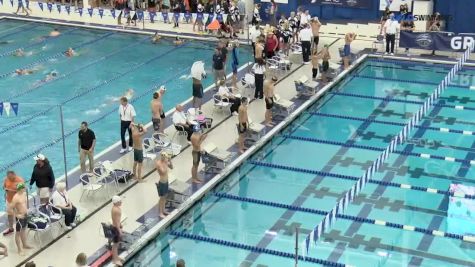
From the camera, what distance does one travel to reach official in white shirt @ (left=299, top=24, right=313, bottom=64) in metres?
20.7

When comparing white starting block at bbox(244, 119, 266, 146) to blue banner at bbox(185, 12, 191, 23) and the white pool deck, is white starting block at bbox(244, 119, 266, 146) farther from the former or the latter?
blue banner at bbox(185, 12, 191, 23)

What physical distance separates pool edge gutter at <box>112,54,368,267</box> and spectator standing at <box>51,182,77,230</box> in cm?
111

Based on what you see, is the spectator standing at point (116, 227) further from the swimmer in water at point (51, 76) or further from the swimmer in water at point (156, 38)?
the swimmer in water at point (156, 38)

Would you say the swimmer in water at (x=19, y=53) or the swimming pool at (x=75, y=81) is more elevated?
the swimmer in water at (x=19, y=53)

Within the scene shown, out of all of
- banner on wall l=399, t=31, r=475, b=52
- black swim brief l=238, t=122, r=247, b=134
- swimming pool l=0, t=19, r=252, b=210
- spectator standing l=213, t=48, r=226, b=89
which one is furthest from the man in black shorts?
banner on wall l=399, t=31, r=475, b=52

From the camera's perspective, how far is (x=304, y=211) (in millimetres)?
13359

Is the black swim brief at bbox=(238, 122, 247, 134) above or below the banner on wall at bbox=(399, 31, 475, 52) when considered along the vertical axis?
below

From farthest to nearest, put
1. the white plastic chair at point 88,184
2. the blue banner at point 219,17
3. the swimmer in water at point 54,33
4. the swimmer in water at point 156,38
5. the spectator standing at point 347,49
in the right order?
the swimmer in water at point 54,33 → the swimmer in water at point 156,38 → the blue banner at point 219,17 → the spectator standing at point 347,49 → the white plastic chair at point 88,184

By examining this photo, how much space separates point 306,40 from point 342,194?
7796mm

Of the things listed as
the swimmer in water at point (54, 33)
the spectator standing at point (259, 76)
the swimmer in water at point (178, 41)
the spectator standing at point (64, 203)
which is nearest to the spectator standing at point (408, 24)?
the spectator standing at point (259, 76)

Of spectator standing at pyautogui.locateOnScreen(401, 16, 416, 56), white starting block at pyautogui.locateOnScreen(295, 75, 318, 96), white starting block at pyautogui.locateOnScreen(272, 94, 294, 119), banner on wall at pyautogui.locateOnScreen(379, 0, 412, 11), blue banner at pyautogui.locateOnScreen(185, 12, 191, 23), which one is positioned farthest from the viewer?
blue banner at pyautogui.locateOnScreen(185, 12, 191, 23)

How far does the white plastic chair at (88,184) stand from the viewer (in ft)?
43.9

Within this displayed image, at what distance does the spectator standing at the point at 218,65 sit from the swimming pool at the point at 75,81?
1039mm

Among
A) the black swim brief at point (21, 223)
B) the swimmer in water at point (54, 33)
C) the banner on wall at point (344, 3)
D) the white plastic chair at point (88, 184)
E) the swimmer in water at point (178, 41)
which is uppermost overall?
the banner on wall at point (344, 3)
